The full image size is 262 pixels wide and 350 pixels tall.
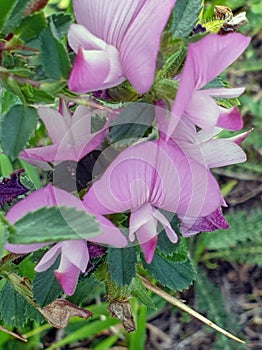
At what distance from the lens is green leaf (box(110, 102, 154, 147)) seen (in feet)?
1.77

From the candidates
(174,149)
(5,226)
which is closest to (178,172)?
(174,149)

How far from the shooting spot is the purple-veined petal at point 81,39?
511 mm

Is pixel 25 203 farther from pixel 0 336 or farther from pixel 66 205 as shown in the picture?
pixel 0 336

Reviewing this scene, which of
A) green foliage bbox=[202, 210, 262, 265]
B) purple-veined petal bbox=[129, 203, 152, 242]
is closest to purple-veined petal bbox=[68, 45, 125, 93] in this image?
purple-veined petal bbox=[129, 203, 152, 242]

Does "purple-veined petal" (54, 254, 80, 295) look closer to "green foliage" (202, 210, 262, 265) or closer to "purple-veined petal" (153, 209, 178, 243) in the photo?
"purple-veined petal" (153, 209, 178, 243)

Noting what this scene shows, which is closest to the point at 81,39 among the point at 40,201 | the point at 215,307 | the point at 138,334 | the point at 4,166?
the point at 40,201

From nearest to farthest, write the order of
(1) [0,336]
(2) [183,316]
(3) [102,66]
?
(3) [102,66] → (1) [0,336] → (2) [183,316]

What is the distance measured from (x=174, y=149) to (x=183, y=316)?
3.90ft

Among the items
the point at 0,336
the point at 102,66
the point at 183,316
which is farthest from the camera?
the point at 183,316

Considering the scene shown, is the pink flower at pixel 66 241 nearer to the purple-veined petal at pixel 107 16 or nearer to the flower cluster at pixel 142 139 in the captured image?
the flower cluster at pixel 142 139

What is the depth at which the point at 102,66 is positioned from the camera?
1.63ft

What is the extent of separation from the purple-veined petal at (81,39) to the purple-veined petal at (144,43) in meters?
0.02

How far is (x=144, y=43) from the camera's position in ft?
1.65

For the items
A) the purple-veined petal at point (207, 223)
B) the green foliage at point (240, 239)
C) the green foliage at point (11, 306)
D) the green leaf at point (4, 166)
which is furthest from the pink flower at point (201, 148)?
the green foliage at point (240, 239)
